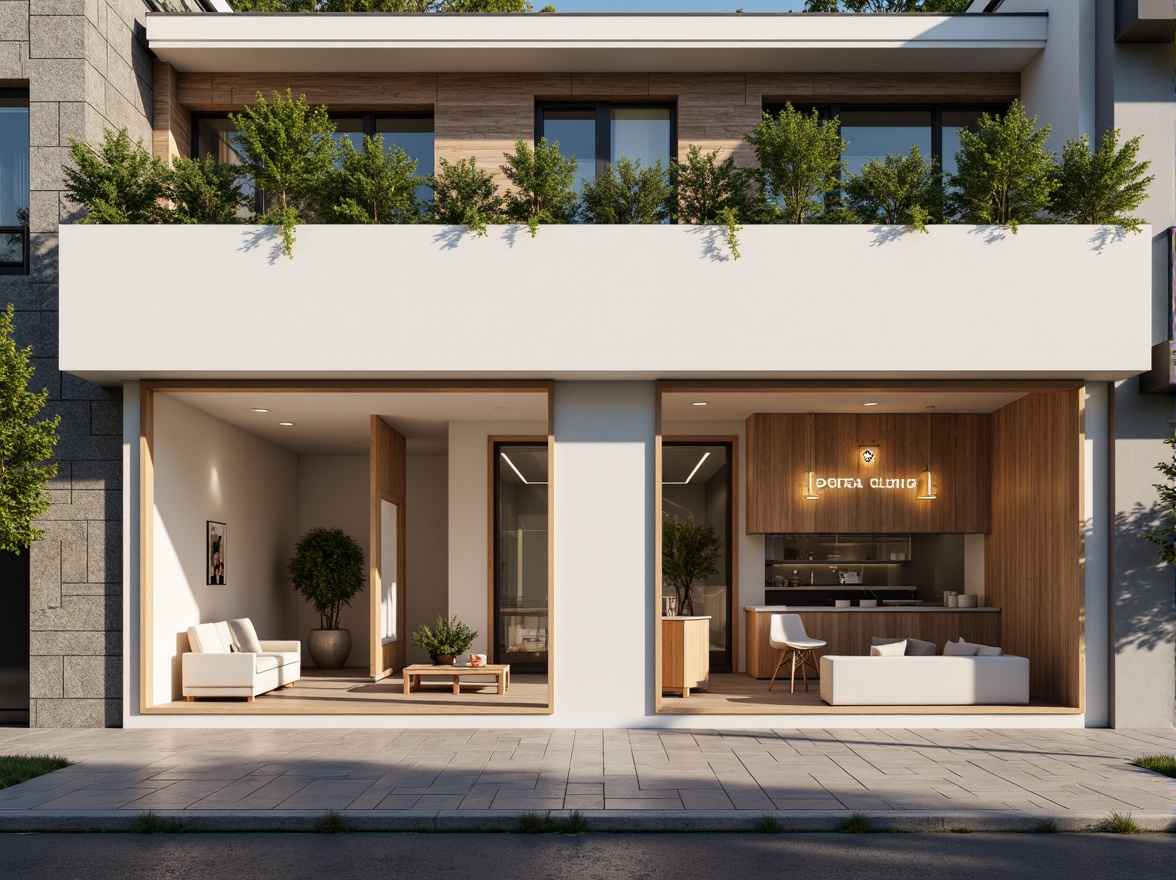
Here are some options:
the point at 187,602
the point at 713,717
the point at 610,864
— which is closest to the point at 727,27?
the point at 713,717

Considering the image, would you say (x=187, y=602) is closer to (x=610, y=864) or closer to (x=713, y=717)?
(x=713, y=717)

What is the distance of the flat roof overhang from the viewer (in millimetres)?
12320

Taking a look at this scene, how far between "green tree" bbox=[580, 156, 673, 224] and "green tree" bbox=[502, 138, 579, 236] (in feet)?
0.93

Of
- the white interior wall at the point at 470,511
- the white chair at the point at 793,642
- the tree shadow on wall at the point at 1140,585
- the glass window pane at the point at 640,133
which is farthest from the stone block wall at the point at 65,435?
the tree shadow on wall at the point at 1140,585

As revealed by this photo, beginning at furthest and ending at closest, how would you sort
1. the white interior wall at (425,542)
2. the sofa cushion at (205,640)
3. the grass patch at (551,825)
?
the white interior wall at (425,542) → the sofa cushion at (205,640) → the grass patch at (551,825)

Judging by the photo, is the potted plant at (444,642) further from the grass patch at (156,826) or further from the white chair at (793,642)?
the grass patch at (156,826)

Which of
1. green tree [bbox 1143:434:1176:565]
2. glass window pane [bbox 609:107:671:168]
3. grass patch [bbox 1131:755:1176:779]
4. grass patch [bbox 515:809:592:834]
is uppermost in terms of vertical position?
glass window pane [bbox 609:107:671:168]

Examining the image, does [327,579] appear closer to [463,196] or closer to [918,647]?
[463,196]

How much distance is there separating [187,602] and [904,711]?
24.8ft

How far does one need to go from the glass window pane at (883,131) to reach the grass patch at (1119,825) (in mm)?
8671

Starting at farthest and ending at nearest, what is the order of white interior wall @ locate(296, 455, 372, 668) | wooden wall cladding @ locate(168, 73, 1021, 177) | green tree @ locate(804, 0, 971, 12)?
green tree @ locate(804, 0, 971, 12), white interior wall @ locate(296, 455, 372, 668), wooden wall cladding @ locate(168, 73, 1021, 177)

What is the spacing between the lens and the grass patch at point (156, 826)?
22.5ft

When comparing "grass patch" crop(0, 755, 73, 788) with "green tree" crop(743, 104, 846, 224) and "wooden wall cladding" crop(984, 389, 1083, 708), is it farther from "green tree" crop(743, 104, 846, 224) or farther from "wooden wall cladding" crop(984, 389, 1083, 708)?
"wooden wall cladding" crop(984, 389, 1083, 708)

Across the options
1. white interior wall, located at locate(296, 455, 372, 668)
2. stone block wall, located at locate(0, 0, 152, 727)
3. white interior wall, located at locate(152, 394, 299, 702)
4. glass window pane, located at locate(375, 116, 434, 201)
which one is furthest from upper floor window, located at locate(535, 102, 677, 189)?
white interior wall, located at locate(296, 455, 372, 668)
